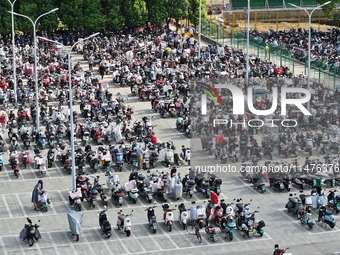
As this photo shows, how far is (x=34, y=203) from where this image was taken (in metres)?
53.7

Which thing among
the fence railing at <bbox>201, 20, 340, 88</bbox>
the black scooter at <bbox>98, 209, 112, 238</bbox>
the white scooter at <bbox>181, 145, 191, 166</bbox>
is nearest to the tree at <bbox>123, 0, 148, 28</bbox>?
the fence railing at <bbox>201, 20, 340, 88</bbox>

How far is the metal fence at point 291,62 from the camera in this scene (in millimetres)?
81500

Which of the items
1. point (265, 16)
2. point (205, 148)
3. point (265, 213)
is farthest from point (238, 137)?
point (265, 16)

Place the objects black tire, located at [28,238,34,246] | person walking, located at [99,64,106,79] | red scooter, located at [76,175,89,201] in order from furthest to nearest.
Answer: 1. person walking, located at [99,64,106,79]
2. red scooter, located at [76,175,89,201]
3. black tire, located at [28,238,34,246]

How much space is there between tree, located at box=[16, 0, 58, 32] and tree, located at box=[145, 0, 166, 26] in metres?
9.81

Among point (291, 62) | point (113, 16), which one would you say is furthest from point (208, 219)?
point (113, 16)

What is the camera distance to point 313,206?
173 ft

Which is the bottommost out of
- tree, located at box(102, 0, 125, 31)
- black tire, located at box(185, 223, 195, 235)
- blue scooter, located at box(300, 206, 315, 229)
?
black tire, located at box(185, 223, 195, 235)

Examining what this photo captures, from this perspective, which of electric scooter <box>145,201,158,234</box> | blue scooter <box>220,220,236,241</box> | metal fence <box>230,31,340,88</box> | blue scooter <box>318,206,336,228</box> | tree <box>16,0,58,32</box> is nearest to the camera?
blue scooter <box>220,220,236,241</box>

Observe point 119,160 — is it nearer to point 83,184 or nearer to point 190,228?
point 83,184

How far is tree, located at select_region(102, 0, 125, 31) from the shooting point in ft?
339

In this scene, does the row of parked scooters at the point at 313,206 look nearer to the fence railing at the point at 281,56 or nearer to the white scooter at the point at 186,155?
the white scooter at the point at 186,155

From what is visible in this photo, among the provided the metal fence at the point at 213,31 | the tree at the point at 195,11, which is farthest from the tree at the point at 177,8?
the metal fence at the point at 213,31

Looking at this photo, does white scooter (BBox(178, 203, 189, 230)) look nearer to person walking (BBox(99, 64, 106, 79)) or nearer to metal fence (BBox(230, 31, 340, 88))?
metal fence (BBox(230, 31, 340, 88))
